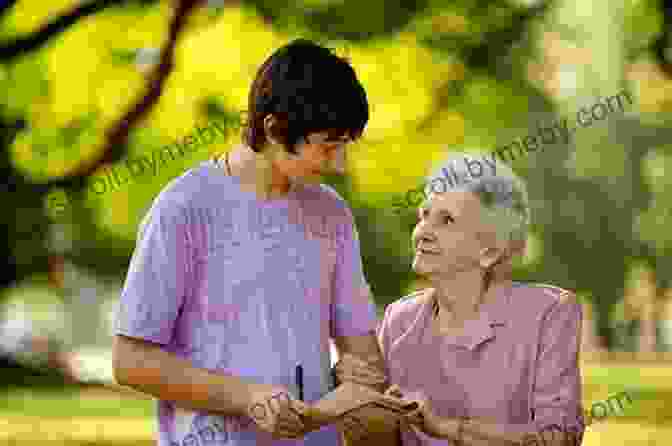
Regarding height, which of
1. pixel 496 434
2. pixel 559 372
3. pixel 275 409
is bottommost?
pixel 496 434

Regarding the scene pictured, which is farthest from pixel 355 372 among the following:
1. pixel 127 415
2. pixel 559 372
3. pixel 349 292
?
pixel 127 415

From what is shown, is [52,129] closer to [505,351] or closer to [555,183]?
[555,183]

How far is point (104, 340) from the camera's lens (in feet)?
20.2

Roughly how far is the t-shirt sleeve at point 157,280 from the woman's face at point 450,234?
652 mm

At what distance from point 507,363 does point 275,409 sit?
674 mm

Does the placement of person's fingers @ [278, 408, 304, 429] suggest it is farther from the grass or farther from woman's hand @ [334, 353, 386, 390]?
the grass

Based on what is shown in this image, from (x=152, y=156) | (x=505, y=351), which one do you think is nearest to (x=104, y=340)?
(x=152, y=156)

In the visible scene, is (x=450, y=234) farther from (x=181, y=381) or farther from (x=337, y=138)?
(x=181, y=381)

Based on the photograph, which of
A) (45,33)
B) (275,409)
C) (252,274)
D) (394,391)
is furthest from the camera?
(45,33)

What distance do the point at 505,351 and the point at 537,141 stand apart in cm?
370

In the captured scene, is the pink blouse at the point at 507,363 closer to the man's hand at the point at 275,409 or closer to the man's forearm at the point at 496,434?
the man's forearm at the point at 496,434

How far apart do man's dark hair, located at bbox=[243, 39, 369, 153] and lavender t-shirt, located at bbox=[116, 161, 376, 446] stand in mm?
153

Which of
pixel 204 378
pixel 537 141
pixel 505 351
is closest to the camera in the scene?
pixel 204 378

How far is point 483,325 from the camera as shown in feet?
8.02
